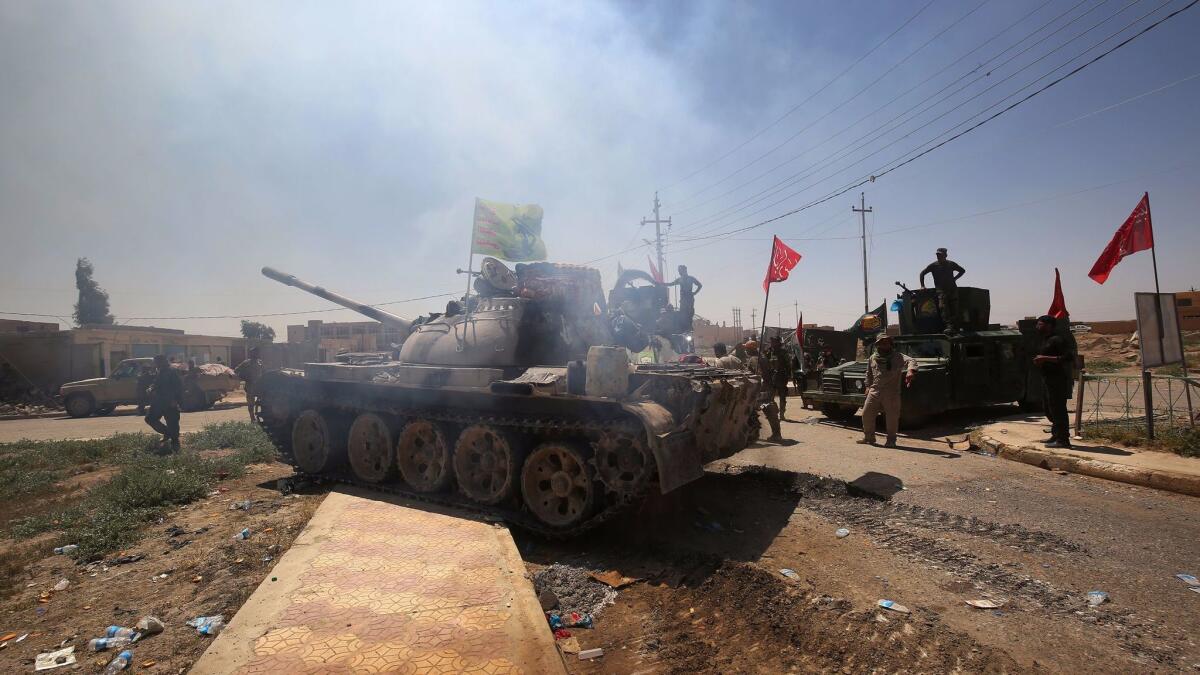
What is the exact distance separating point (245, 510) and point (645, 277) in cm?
547

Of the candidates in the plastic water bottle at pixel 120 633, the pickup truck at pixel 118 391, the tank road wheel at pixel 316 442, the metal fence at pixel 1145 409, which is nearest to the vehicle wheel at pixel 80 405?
the pickup truck at pixel 118 391

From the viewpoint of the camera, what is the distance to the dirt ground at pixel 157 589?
3.62 meters

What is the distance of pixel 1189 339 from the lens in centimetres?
2838

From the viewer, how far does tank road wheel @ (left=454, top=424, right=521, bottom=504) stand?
6.18 meters

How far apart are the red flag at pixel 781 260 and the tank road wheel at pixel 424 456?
790 cm

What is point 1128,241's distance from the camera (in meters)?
9.24

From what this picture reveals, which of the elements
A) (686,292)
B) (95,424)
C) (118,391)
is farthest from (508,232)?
(118,391)

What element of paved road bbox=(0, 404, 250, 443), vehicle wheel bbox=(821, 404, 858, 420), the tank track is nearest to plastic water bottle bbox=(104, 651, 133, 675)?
the tank track

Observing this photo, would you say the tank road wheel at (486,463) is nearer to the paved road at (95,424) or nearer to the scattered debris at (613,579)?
the scattered debris at (613,579)

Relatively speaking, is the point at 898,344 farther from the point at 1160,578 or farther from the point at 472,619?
the point at 472,619

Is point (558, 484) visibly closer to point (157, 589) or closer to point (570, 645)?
point (570, 645)

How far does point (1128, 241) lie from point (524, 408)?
965 centimetres

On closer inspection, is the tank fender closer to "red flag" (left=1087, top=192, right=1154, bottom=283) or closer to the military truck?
the military truck

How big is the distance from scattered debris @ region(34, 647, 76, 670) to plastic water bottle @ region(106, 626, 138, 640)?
192 mm
